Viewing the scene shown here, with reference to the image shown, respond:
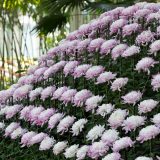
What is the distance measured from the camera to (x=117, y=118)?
7.51 feet

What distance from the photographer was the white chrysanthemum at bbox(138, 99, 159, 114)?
2.20m

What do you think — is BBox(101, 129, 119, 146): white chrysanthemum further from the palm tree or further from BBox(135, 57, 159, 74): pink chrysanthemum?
the palm tree

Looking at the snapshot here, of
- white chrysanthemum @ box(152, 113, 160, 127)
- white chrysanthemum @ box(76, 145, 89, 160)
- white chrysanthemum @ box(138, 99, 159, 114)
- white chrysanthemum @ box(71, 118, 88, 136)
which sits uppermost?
white chrysanthemum @ box(138, 99, 159, 114)

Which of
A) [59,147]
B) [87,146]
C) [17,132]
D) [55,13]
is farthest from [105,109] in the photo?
[55,13]

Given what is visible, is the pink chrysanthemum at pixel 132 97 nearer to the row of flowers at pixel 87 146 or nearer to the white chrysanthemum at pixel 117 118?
the white chrysanthemum at pixel 117 118

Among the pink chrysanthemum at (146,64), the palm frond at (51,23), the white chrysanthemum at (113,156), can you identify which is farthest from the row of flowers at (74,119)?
the palm frond at (51,23)

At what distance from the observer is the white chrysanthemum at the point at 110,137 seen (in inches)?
87.4

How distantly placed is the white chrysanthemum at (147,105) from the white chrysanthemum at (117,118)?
103 millimetres

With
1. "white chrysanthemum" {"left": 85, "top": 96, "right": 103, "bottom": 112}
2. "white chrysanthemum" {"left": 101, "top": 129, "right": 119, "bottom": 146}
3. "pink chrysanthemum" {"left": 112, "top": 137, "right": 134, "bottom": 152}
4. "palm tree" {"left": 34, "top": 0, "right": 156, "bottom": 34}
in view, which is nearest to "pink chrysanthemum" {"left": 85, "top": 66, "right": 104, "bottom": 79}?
"white chrysanthemum" {"left": 85, "top": 96, "right": 103, "bottom": 112}

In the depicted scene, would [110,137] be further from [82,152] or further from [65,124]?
[65,124]

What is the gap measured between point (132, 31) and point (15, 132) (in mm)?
949

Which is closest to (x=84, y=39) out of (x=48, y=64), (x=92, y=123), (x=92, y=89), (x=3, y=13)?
(x=48, y=64)

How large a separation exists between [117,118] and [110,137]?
11 cm

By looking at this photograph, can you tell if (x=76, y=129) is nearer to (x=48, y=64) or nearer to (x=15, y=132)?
(x=15, y=132)
